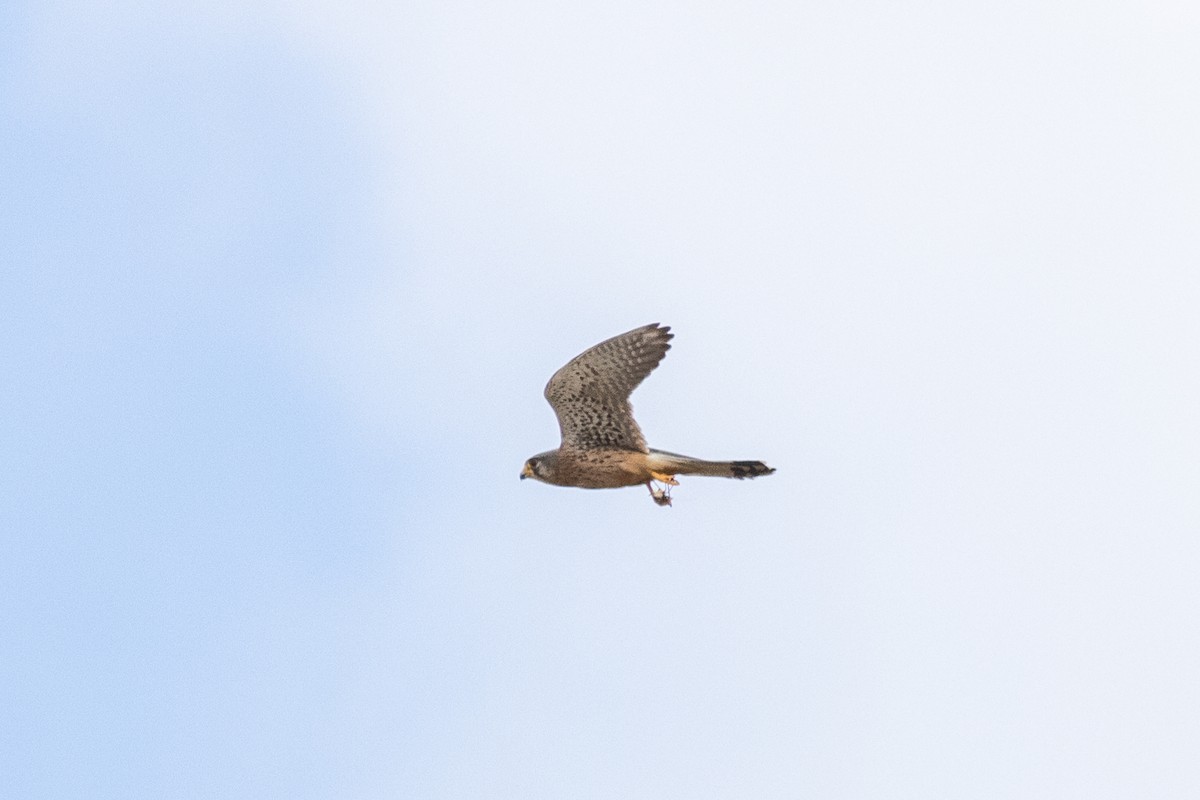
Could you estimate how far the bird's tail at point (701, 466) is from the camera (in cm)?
1211

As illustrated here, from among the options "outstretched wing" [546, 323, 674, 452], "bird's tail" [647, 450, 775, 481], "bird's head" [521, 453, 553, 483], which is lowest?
"bird's tail" [647, 450, 775, 481]

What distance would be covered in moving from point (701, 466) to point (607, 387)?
1.24 metres

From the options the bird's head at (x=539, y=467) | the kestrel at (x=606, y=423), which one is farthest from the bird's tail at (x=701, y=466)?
the bird's head at (x=539, y=467)

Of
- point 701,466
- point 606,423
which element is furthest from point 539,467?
point 701,466

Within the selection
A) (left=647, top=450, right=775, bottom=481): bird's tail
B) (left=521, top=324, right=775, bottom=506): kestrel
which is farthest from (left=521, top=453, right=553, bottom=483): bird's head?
(left=647, top=450, right=775, bottom=481): bird's tail

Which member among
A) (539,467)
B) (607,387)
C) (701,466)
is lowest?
(701,466)

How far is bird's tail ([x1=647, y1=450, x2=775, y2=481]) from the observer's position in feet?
39.7

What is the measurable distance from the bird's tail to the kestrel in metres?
0.01

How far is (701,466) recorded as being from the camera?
12453 millimetres

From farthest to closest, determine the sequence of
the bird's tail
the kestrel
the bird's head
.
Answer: the bird's head
the kestrel
the bird's tail

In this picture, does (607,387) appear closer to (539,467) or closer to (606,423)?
(606,423)

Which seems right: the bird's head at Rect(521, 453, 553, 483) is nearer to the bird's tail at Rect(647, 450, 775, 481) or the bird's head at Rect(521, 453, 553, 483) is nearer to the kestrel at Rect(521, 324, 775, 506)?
the kestrel at Rect(521, 324, 775, 506)

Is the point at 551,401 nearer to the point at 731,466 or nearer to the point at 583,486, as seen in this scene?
the point at 583,486

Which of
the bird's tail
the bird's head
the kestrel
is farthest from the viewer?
the bird's head
